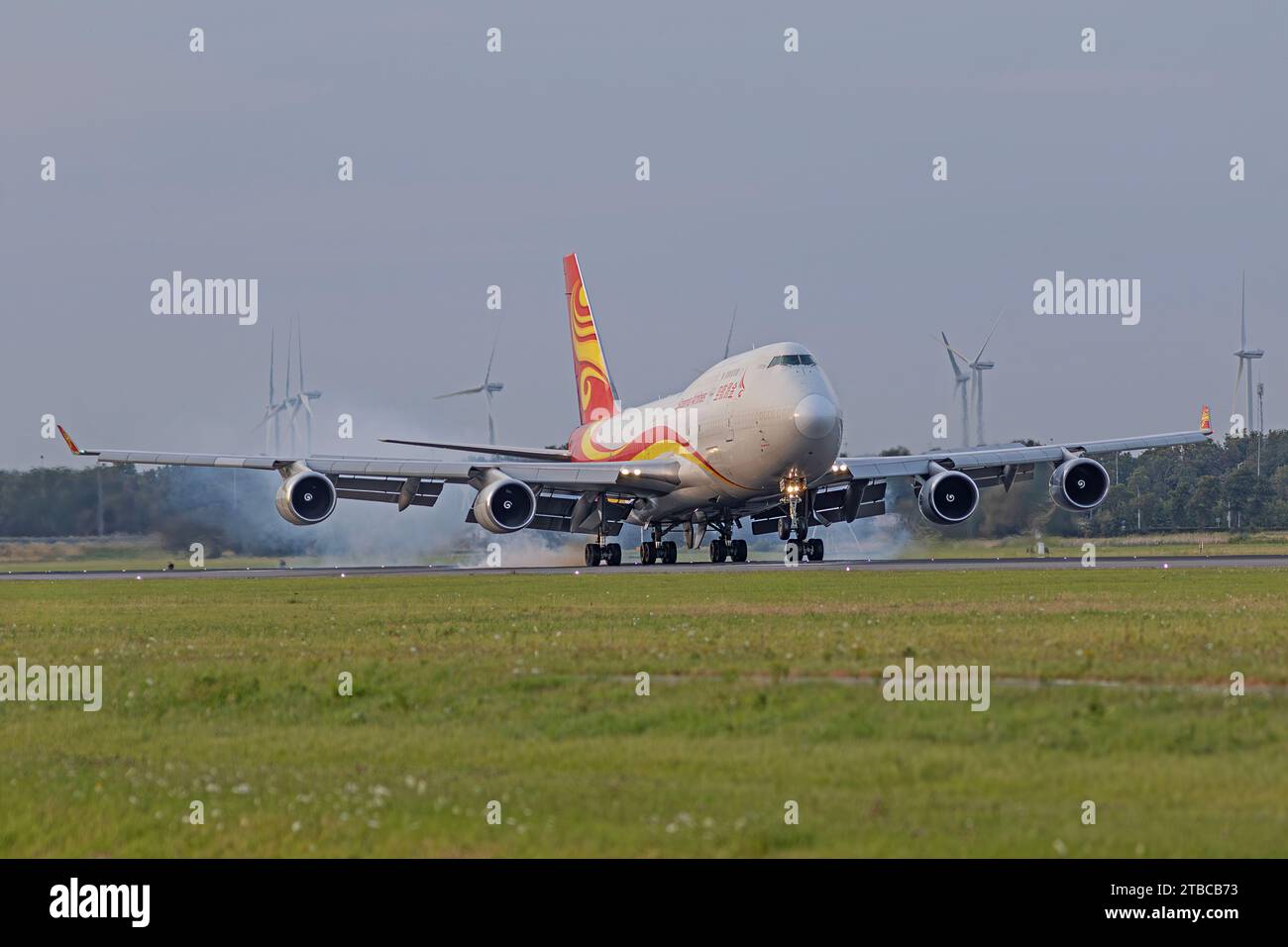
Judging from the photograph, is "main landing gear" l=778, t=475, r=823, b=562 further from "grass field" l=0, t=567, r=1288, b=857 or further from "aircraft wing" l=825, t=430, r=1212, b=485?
"grass field" l=0, t=567, r=1288, b=857

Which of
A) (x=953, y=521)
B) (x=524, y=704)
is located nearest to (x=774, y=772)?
(x=524, y=704)

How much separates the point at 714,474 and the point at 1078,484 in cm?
1392

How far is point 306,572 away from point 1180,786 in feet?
185

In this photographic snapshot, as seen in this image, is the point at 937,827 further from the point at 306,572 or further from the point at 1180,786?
the point at 306,572

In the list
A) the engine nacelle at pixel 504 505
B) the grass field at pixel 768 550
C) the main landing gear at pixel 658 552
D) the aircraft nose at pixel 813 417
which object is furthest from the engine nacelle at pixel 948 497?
the engine nacelle at pixel 504 505

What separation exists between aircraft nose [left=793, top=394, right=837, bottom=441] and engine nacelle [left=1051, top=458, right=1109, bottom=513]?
1176cm

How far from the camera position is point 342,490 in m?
67.6

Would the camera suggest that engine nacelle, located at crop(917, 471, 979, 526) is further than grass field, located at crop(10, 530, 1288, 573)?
No

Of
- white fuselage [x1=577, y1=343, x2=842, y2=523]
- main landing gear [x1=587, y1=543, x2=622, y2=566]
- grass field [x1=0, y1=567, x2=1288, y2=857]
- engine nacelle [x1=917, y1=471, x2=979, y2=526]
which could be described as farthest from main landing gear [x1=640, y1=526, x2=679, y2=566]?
grass field [x1=0, y1=567, x2=1288, y2=857]

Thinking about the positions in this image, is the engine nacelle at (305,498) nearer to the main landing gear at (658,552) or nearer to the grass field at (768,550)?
the grass field at (768,550)

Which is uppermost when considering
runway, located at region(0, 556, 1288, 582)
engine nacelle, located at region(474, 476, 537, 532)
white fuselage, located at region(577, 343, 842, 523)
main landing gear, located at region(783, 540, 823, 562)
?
white fuselage, located at region(577, 343, 842, 523)

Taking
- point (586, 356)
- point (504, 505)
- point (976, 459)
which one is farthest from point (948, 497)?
point (586, 356)

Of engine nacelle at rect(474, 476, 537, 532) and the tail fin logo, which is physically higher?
the tail fin logo

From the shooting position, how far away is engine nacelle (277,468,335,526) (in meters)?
61.6
